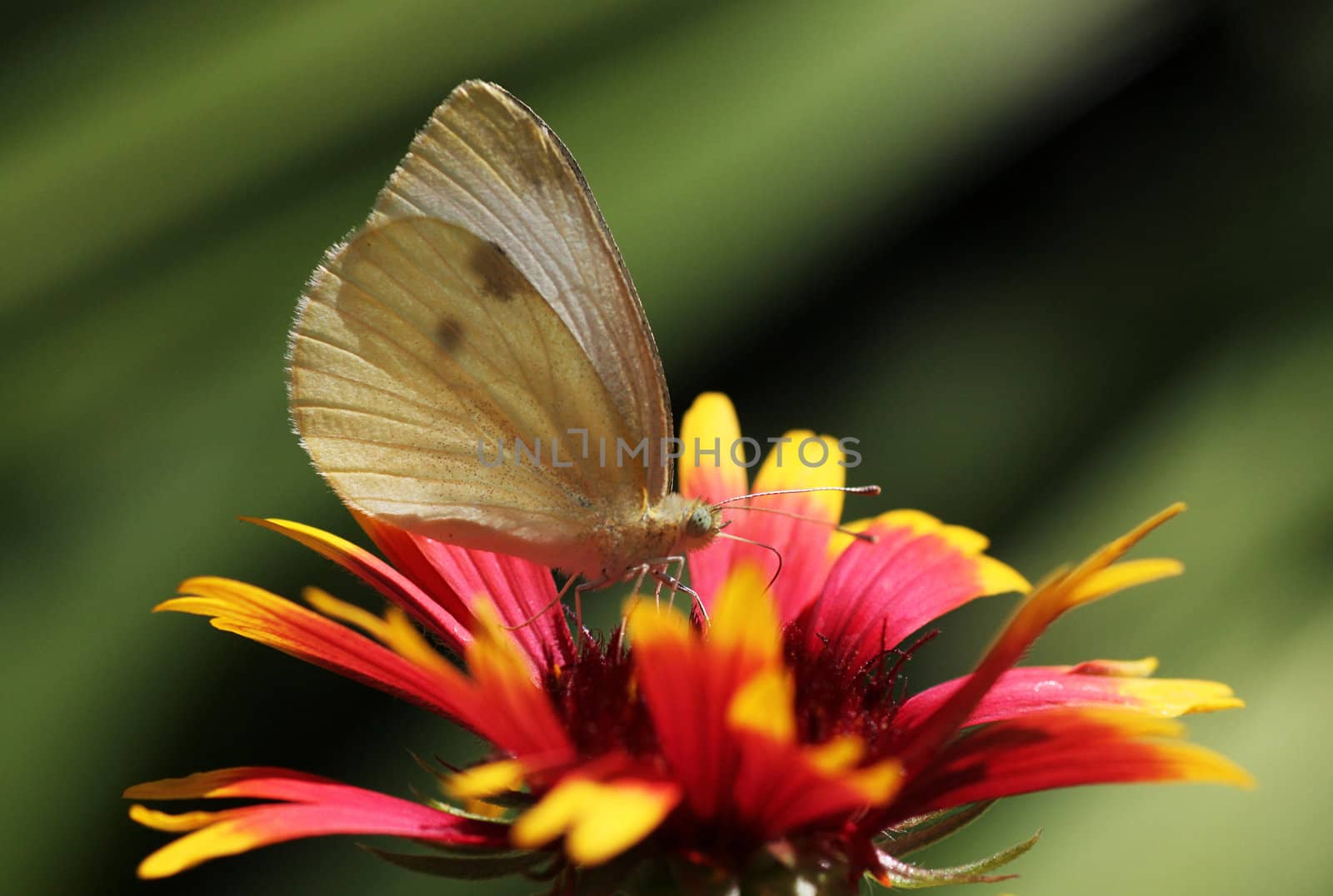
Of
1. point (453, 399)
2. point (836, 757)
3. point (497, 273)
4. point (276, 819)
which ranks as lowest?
point (276, 819)

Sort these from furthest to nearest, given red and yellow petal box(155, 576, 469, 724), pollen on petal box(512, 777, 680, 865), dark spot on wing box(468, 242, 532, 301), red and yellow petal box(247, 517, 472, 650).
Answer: dark spot on wing box(468, 242, 532, 301) < red and yellow petal box(247, 517, 472, 650) < red and yellow petal box(155, 576, 469, 724) < pollen on petal box(512, 777, 680, 865)

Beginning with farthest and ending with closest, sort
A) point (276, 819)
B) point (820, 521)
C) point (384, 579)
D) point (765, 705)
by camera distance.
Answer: point (820, 521), point (384, 579), point (276, 819), point (765, 705)

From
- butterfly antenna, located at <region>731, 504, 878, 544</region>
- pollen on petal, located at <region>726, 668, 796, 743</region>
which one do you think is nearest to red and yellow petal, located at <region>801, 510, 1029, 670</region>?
butterfly antenna, located at <region>731, 504, 878, 544</region>

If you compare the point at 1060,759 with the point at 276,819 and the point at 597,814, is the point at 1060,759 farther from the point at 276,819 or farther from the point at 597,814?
the point at 276,819

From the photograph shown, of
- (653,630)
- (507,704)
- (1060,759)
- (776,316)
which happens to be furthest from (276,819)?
(776,316)

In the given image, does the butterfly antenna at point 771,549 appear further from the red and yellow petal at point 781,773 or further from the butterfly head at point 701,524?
the red and yellow petal at point 781,773

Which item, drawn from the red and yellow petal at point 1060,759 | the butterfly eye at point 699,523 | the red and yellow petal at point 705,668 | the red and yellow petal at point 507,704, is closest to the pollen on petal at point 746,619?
the red and yellow petal at point 705,668

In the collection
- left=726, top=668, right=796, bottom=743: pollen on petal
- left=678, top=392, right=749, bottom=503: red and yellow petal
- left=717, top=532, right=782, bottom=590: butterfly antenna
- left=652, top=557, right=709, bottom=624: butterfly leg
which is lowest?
left=726, top=668, right=796, bottom=743: pollen on petal

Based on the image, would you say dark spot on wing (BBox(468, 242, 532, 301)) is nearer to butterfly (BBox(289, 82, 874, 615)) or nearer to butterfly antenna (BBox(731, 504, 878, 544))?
butterfly (BBox(289, 82, 874, 615))
